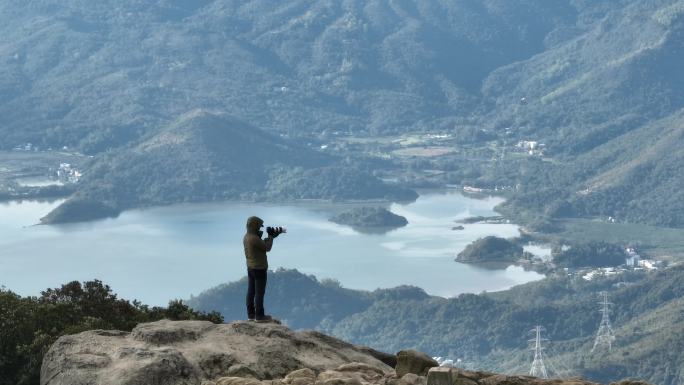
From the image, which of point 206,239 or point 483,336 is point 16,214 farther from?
point 483,336

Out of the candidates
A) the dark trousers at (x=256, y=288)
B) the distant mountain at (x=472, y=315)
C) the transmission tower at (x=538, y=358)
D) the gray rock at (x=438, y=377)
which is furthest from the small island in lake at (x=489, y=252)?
the gray rock at (x=438, y=377)

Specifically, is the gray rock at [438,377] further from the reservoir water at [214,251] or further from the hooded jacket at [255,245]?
the reservoir water at [214,251]

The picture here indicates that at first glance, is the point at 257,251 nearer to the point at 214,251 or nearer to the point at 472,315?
the point at 472,315

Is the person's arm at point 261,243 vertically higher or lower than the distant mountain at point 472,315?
lower

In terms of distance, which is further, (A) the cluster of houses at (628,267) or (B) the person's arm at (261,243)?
(A) the cluster of houses at (628,267)

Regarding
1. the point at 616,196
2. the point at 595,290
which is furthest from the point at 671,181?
the point at 595,290

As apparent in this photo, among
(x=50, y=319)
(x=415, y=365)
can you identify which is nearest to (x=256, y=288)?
(x=415, y=365)

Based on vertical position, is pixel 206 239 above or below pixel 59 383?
above
